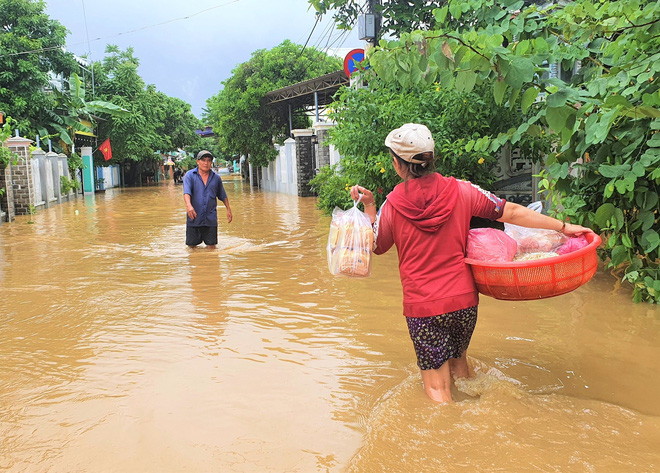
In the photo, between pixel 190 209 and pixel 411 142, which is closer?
pixel 411 142

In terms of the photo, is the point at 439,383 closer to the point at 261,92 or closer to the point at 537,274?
the point at 537,274

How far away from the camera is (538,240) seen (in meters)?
3.50

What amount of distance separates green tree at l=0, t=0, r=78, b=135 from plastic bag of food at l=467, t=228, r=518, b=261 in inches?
923

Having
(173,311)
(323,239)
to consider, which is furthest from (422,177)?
(323,239)

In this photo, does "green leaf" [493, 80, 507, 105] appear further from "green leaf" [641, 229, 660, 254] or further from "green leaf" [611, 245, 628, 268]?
"green leaf" [611, 245, 628, 268]

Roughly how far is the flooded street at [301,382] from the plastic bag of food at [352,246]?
83 centimetres

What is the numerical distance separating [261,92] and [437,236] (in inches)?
1013

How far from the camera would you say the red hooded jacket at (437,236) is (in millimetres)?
3307

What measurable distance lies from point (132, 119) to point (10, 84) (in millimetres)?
10557

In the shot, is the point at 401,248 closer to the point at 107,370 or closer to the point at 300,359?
the point at 300,359

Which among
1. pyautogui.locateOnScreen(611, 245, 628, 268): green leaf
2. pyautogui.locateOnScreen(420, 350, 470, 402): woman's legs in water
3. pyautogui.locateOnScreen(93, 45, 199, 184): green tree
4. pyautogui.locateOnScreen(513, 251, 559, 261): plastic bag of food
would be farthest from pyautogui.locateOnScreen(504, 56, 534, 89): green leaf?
pyautogui.locateOnScreen(93, 45, 199, 184): green tree

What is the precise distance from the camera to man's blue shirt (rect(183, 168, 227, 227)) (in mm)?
8508

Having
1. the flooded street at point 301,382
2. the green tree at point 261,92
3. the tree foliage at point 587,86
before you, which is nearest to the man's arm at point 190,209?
the flooded street at point 301,382

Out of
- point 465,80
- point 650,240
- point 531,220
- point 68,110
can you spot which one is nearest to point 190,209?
point 465,80
